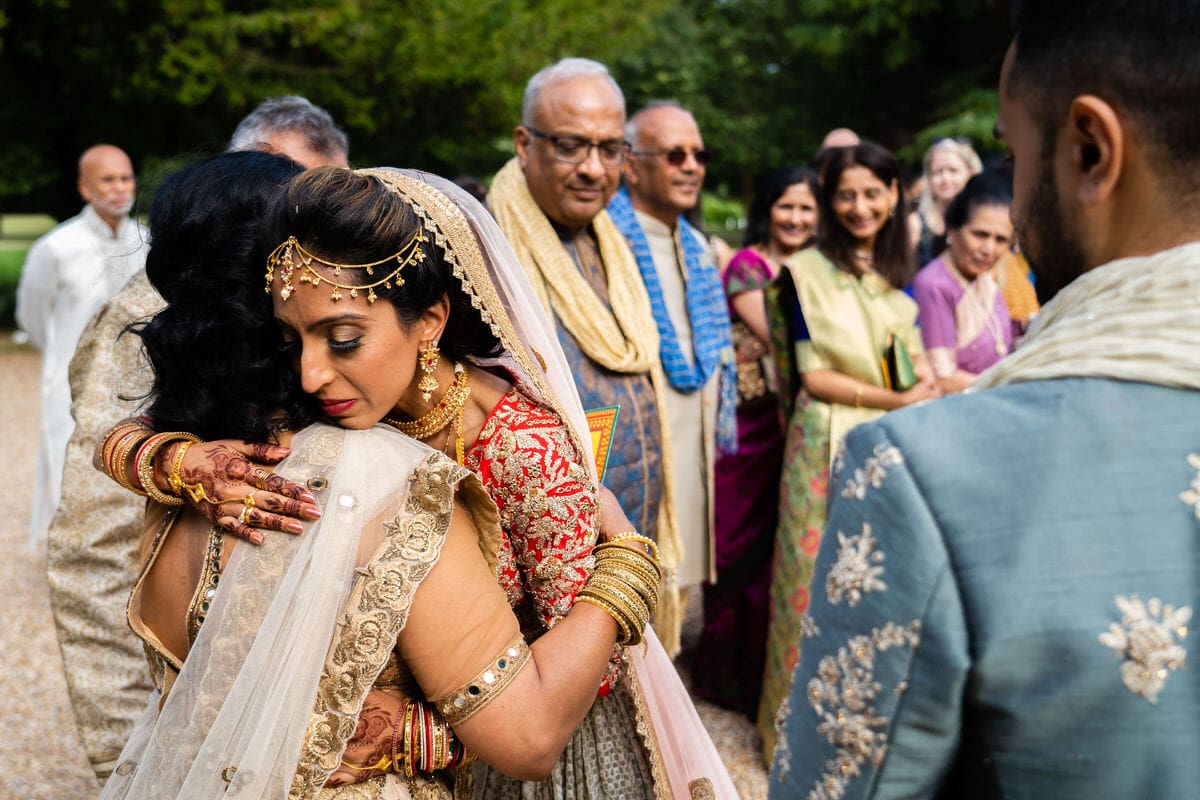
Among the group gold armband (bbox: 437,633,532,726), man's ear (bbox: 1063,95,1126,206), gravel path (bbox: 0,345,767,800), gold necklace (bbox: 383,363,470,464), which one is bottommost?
gravel path (bbox: 0,345,767,800)

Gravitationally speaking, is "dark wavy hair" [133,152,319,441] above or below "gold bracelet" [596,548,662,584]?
above

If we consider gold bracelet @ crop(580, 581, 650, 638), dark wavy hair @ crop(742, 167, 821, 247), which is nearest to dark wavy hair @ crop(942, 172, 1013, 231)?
dark wavy hair @ crop(742, 167, 821, 247)

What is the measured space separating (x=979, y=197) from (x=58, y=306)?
233 inches

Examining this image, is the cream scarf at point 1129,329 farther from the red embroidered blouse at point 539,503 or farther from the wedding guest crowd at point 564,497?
the red embroidered blouse at point 539,503

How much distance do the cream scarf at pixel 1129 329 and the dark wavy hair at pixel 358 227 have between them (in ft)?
3.44

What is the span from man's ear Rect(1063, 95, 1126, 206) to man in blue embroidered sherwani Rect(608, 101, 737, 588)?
9.86 ft

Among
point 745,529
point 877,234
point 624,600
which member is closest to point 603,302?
point 877,234

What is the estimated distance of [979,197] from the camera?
15.5 ft

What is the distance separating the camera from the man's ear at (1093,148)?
39.4 inches

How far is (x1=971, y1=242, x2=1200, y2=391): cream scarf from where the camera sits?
0.94 meters

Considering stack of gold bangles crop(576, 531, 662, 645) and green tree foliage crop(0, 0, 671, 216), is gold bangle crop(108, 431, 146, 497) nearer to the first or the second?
stack of gold bangles crop(576, 531, 662, 645)

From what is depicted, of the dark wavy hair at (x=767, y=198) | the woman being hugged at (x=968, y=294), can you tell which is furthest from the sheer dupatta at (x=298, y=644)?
the dark wavy hair at (x=767, y=198)

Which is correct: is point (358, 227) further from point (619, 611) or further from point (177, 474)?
point (619, 611)

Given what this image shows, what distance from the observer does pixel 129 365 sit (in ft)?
8.39
